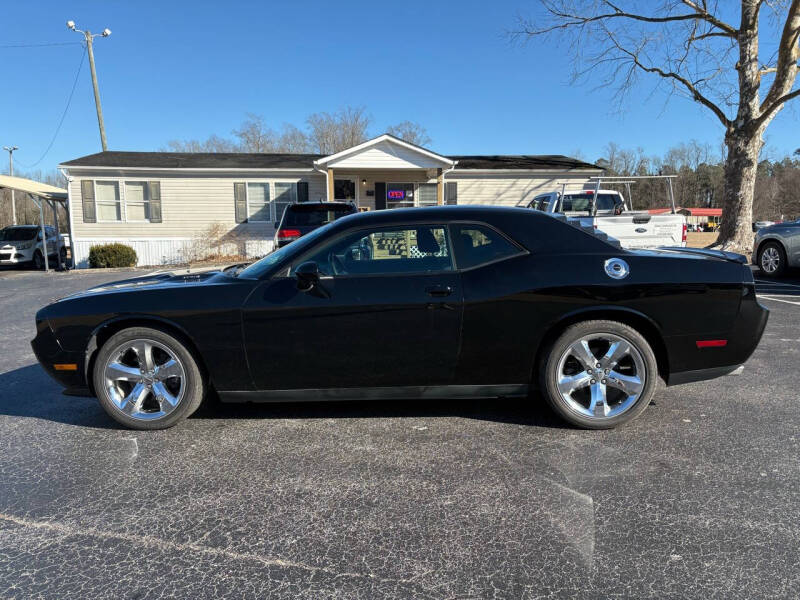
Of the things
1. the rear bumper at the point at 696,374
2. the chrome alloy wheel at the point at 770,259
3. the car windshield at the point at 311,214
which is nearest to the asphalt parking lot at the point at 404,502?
the rear bumper at the point at 696,374

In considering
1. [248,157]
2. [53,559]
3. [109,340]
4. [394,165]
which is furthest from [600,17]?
[53,559]

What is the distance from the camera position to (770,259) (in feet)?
36.4

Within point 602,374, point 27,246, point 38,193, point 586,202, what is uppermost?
point 38,193

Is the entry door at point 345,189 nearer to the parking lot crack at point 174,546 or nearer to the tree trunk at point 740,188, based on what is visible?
the tree trunk at point 740,188

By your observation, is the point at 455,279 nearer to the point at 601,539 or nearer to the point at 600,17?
the point at 601,539

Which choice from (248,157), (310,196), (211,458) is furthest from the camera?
(248,157)

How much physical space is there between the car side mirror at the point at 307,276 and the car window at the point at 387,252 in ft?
0.39

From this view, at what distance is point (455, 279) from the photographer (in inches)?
134

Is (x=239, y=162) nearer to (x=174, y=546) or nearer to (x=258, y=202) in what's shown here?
(x=258, y=202)

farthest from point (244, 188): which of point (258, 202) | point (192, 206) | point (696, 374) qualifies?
point (696, 374)

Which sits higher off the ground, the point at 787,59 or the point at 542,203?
the point at 787,59

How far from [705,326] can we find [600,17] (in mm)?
18046

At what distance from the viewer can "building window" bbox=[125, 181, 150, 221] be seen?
1934 cm

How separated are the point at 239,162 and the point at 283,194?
227cm
